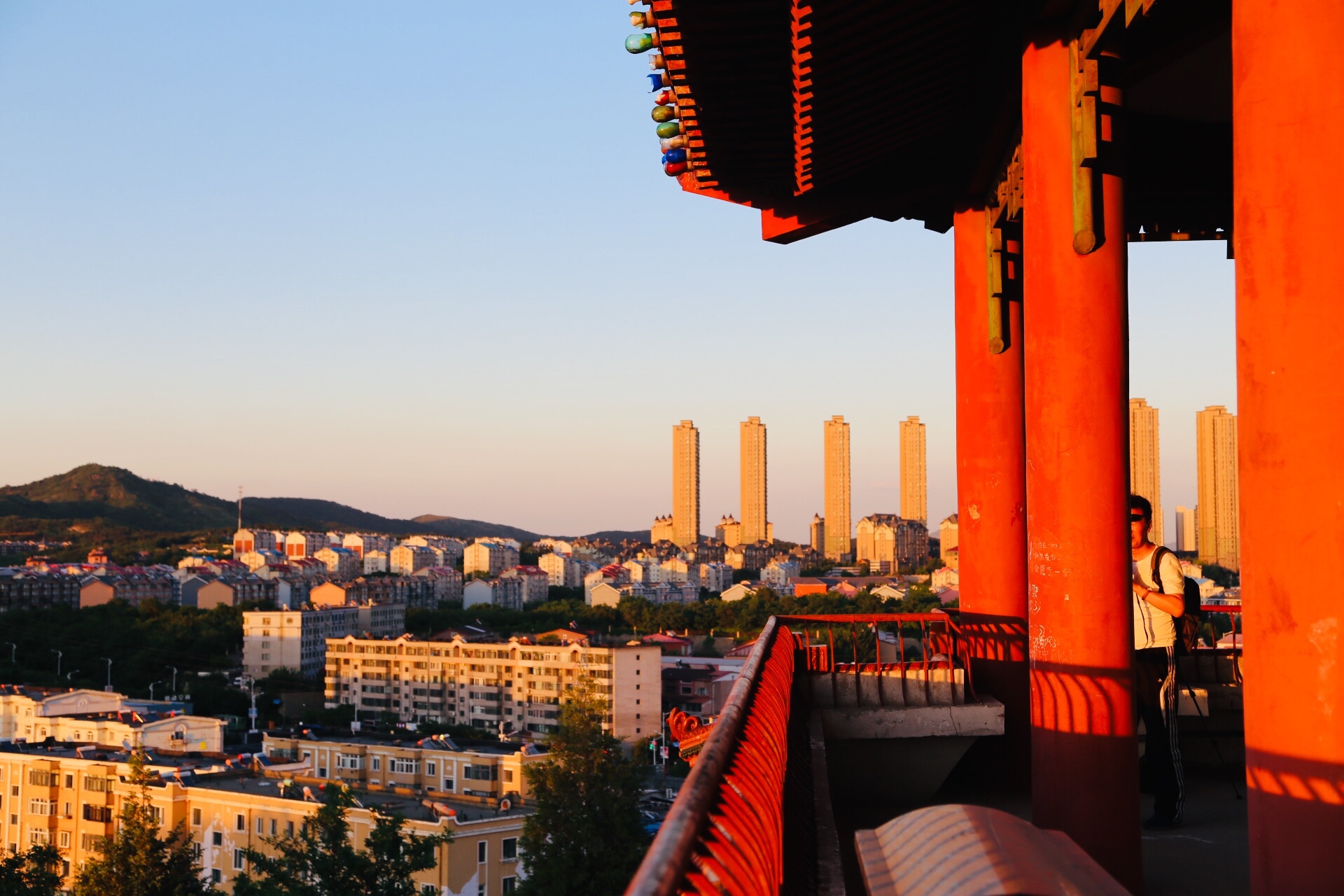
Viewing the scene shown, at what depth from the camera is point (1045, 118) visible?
525 cm

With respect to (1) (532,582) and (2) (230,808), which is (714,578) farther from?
(2) (230,808)

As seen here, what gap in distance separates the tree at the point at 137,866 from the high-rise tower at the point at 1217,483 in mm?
62784

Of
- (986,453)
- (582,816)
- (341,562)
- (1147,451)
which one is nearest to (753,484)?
(341,562)

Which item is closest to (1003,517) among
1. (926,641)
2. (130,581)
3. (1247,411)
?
(926,641)

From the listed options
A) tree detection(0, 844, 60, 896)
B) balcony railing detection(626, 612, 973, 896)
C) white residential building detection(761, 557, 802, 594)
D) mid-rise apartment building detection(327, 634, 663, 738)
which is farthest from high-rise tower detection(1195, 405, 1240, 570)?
balcony railing detection(626, 612, 973, 896)

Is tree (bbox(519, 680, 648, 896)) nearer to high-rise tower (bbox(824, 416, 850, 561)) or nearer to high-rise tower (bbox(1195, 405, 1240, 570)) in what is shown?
high-rise tower (bbox(1195, 405, 1240, 570))

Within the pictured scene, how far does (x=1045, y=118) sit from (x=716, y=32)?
60.3 inches

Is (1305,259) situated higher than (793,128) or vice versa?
(793,128)

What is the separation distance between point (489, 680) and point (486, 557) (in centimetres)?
9730

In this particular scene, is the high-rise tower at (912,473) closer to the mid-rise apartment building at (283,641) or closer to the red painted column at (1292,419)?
the mid-rise apartment building at (283,641)

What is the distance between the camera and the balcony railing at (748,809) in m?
1.60

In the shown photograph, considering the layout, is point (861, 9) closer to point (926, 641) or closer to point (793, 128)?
point (793, 128)

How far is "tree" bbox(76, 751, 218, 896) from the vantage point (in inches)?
1168

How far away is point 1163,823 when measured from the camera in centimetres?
604
